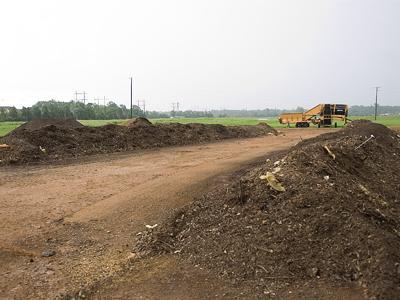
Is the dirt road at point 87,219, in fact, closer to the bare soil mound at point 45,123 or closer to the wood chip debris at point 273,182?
the wood chip debris at point 273,182

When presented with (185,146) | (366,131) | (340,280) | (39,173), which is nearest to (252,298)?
(340,280)

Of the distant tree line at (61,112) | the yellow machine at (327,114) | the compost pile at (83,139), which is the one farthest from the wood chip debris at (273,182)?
the distant tree line at (61,112)

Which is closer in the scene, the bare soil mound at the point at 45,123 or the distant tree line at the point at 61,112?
the bare soil mound at the point at 45,123

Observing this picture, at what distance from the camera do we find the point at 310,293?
4676mm

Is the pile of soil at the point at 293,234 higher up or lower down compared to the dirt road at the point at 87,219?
higher up

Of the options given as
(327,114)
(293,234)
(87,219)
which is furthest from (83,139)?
(327,114)

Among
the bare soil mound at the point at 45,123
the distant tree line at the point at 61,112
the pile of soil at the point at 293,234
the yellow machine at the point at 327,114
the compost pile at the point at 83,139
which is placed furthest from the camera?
the distant tree line at the point at 61,112

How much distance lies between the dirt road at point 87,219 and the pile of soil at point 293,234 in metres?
0.50

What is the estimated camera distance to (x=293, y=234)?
5.49m

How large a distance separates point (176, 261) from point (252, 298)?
1.41m

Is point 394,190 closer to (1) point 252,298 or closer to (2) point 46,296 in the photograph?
(1) point 252,298

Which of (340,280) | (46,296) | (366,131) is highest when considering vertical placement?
(366,131)

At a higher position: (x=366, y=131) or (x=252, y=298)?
(x=366, y=131)

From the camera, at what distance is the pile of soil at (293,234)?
4.86m
